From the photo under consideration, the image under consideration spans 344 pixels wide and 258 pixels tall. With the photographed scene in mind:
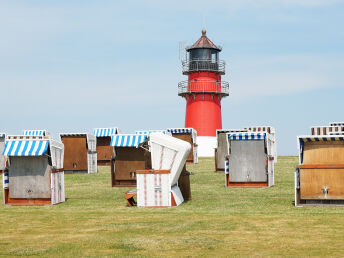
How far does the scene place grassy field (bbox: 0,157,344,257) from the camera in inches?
426

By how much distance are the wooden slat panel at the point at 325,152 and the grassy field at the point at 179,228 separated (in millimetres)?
1464

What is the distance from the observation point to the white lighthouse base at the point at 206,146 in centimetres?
5778

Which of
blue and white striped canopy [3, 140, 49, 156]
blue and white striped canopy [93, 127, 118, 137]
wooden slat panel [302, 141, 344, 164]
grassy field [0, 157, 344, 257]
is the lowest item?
grassy field [0, 157, 344, 257]

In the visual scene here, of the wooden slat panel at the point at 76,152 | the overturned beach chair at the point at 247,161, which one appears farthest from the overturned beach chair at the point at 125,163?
the wooden slat panel at the point at 76,152

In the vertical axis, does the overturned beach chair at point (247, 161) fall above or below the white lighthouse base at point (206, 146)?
below

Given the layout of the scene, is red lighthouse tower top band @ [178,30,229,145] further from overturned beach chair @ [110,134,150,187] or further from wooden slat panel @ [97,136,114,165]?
overturned beach chair @ [110,134,150,187]

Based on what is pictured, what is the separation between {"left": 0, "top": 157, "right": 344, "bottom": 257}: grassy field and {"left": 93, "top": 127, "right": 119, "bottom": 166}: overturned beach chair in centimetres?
2161

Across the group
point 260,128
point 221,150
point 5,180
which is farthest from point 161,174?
point 260,128

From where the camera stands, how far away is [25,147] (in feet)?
61.4

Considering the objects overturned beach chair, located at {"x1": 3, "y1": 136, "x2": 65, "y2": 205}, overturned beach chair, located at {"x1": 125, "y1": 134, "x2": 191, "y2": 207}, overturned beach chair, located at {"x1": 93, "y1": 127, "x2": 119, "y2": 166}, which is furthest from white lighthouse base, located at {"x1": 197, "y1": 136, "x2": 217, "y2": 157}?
overturned beach chair, located at {"x1": 125, "y1": 134, "x2": 191, "y2": 207}

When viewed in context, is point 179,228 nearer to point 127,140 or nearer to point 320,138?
point 320,138

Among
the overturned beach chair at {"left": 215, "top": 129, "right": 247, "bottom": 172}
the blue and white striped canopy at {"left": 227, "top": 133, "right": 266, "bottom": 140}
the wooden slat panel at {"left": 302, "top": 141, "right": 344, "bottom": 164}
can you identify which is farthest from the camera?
the overturned beach chair at {"left": 215, "top": 129, "right": 247, "bottom": 172}

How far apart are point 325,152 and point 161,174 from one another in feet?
16.4

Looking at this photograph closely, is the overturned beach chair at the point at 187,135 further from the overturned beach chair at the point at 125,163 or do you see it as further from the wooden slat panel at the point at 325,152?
the wooden slat panel at the point at 325,152
